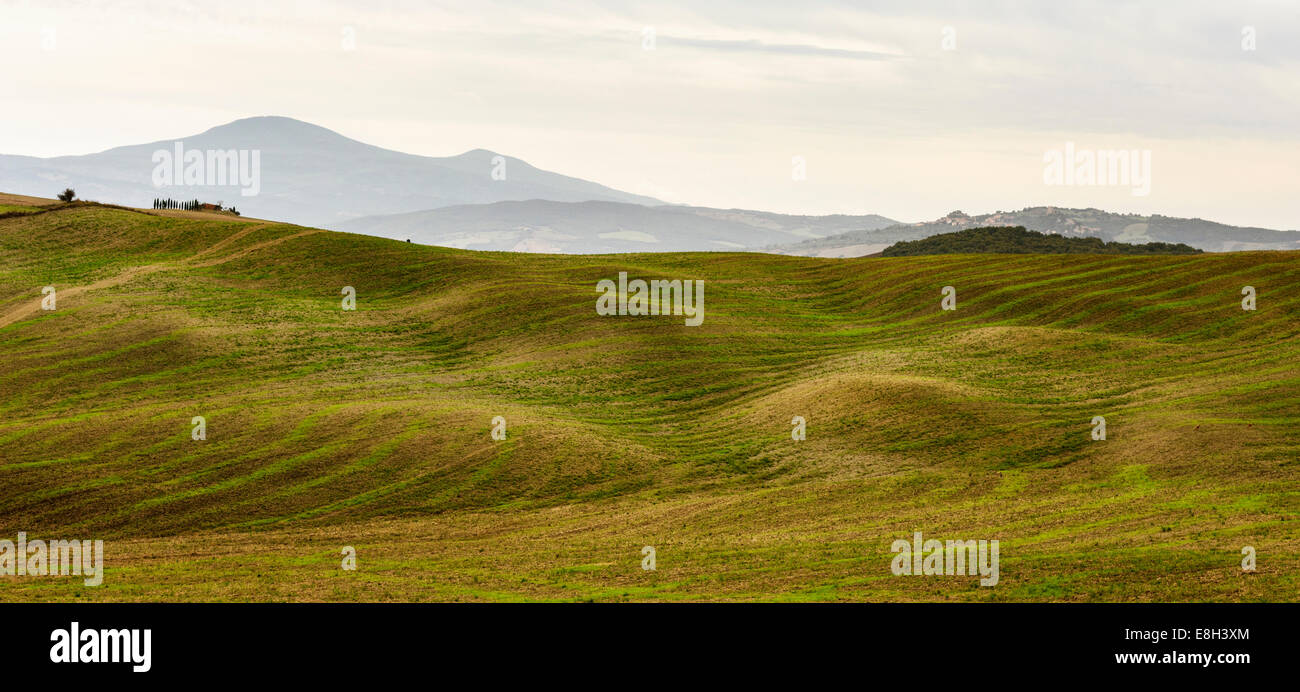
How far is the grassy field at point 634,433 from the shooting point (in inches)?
1391

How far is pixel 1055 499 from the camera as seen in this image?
44.2m

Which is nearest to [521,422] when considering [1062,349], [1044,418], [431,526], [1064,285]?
[431,526]

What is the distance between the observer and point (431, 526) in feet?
144

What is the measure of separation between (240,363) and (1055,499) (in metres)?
49.9

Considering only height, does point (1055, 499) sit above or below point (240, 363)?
below

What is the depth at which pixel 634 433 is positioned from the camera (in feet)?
189

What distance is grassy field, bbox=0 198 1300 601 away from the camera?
116ft

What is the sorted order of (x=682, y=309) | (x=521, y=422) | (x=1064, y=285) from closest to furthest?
1. (x=521, y=422)
2. (x=682, y=309)
3. (x=1064, y=285)

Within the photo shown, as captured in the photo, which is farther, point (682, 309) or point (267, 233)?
point (267, 233)
